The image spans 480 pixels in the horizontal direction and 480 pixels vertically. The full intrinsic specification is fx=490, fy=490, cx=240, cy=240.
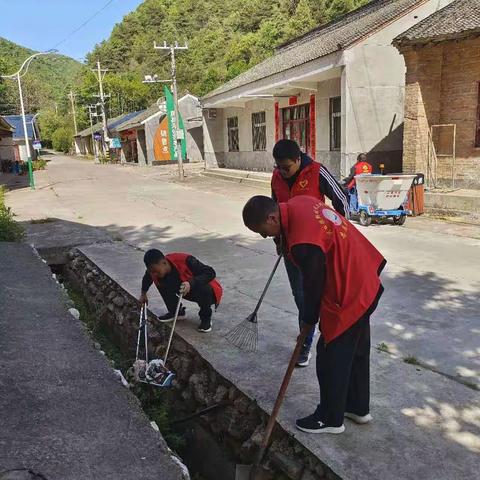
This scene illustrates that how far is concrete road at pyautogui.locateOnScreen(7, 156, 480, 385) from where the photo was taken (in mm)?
4273

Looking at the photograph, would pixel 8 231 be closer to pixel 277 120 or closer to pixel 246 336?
pixel 246 336

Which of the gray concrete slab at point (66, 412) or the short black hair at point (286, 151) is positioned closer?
the gray concrete slab at point (66, 412)

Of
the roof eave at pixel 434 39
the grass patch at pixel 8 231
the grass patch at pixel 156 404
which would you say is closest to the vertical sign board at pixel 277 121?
the roof eave at pixel 434 39

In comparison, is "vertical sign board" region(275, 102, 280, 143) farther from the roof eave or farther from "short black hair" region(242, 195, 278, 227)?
"short black hair" region(242, 195, 278, 227)

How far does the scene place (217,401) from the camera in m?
3.87

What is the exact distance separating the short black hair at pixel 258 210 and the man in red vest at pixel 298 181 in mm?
995

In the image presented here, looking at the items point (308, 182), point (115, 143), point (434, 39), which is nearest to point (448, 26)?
point (434, 39)

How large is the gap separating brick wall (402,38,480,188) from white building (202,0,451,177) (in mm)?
2170

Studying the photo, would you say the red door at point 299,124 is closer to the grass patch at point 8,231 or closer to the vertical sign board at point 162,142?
the grass patch at point 8,231

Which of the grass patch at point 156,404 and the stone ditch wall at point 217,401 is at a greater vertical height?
the stone ditch wall at point 217,401

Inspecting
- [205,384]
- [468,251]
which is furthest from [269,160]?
[205,384]

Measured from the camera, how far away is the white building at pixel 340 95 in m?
13.9

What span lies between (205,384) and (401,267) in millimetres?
3696

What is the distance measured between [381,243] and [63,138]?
7664 centimetres
